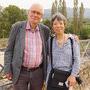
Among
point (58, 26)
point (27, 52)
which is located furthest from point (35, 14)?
point (27, 52)

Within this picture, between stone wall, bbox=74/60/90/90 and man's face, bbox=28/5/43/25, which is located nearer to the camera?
man's face, bbox=28/5/43/25

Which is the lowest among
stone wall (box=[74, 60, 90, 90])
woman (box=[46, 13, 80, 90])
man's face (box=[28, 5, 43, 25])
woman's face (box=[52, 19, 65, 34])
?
stone wall (box=[74, 60, 90, 90])

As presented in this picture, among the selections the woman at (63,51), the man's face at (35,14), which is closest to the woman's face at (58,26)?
the woman at (63,51)

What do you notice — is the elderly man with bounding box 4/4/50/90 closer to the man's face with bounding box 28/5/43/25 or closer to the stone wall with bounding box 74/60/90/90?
the man's face with bounding box 28/5/43/25

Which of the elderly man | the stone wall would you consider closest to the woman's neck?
the elderly man

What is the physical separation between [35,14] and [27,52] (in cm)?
38

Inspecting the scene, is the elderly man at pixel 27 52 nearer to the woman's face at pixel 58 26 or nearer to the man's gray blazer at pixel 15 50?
the man's gray blazer at pixel 15 50

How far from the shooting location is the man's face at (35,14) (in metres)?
3.63

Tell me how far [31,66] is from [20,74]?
5.8 inches

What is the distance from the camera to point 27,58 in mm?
3672

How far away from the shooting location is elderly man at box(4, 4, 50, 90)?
12.0 feet

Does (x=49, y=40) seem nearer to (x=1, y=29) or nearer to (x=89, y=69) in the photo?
(x=89, y=69)

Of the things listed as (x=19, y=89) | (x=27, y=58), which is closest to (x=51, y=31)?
(x=27, y=58)

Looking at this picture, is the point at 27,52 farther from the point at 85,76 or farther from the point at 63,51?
the point at 85,76
